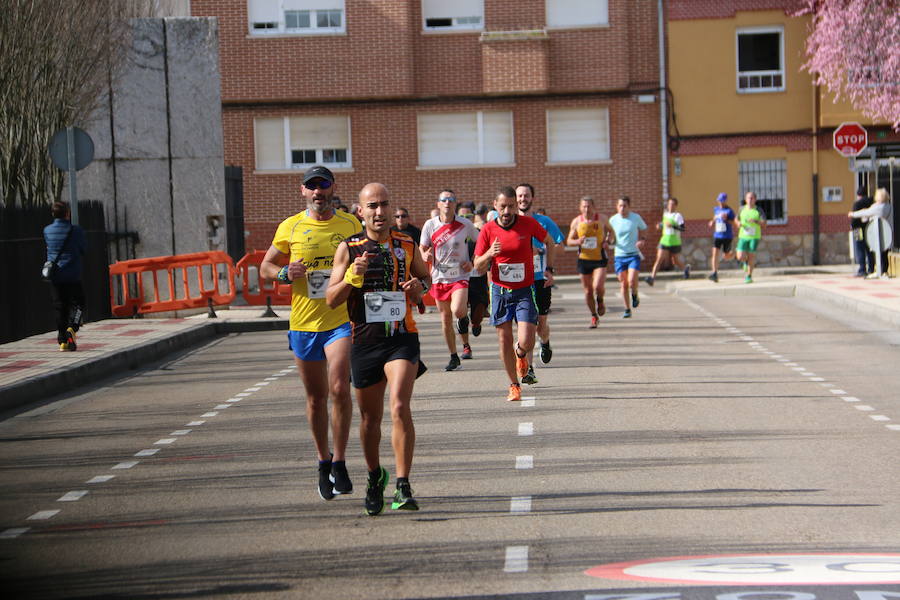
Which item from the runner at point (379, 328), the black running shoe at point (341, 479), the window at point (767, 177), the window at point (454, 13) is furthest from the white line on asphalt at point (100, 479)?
the window at point (767, 177)

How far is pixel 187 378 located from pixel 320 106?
20.2m

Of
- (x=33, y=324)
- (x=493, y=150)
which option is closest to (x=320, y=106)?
(x=493, y=150)

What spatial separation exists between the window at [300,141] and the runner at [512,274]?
77.3 ft

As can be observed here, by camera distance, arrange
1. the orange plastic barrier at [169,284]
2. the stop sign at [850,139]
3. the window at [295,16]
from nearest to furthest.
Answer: the orange plastic barrier at [169,284], the stop sign at [850,139], the window at [295,16]

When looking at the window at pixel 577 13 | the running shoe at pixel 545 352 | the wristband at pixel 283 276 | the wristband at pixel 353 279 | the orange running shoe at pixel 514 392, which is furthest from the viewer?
the window at pixel 577 13

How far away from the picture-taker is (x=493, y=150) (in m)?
36.2

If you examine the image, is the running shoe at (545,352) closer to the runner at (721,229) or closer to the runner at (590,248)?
the runner at (590,248)

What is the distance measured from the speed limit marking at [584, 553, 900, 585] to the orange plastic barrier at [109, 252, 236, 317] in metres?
18.4

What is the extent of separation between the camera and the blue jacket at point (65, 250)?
1861 centimetres

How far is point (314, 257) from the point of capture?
29.7 feet

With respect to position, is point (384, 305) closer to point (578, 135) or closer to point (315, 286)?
point (315, 286)

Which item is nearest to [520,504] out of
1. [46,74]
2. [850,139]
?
[46,74]

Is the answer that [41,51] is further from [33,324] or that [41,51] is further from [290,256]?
[290,256]

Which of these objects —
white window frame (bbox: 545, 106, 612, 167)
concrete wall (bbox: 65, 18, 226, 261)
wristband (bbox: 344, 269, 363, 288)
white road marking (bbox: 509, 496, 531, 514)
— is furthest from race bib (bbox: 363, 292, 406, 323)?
white window frame (bbox: 545, 106, 612, 167)
